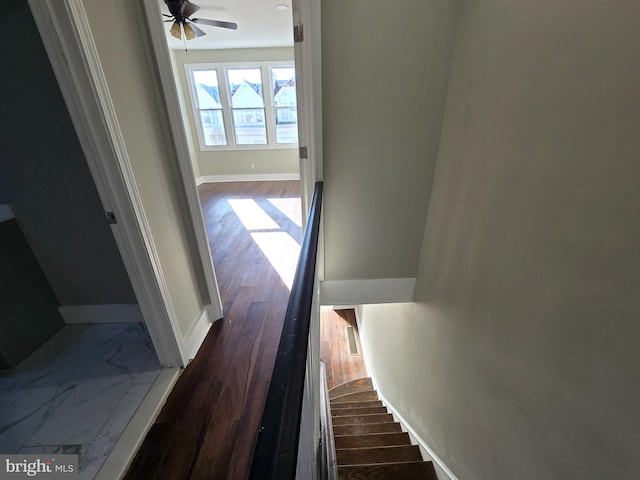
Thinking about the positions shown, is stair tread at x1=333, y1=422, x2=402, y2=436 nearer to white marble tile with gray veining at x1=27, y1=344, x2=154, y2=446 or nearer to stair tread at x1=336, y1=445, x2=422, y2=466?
stair tread at x1=336, y1=445, x2=422, y2=466

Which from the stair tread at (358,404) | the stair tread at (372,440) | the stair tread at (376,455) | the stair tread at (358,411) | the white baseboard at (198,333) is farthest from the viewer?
the stair tread at (358,404)

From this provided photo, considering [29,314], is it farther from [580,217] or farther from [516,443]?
[580,217]

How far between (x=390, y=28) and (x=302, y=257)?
1608 mm

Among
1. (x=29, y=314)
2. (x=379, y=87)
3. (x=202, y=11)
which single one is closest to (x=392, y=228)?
(x=379, y=87)

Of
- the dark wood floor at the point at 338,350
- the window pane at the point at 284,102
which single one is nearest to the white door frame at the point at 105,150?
the dark wood floor at the point at 338,350

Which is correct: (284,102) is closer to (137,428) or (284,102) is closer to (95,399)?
(95,399)

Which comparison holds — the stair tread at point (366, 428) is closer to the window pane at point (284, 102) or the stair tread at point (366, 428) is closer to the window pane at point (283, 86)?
the window pane at point (284, 102)

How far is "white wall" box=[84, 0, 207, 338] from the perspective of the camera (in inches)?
48.4

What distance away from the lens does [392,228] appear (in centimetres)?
231

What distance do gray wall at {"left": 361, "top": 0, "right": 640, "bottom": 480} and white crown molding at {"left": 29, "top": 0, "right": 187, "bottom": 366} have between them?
1732 mm

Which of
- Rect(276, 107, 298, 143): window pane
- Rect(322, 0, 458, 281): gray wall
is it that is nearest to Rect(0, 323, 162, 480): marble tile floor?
Rect(322, 0, 458, 281): gray wall

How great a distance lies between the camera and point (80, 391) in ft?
5.24

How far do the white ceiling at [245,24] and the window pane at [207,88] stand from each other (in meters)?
0.45

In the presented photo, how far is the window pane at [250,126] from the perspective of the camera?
5912 mm
